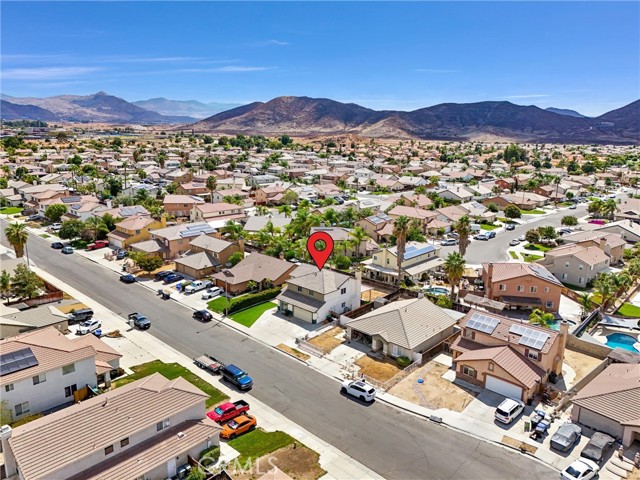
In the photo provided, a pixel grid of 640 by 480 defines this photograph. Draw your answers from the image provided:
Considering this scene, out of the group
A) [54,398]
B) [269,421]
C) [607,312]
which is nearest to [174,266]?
[54,398]

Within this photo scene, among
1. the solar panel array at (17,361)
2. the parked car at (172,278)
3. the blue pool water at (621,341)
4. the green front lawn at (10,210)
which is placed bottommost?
the blue pool water at (621,341)

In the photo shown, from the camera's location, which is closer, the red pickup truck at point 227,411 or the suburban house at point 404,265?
the red pickup truck at point 227,411

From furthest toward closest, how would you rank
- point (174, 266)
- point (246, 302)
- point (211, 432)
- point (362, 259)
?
point (362, 259) < point (174, 266) < point (246, 302) < point (211, 432)

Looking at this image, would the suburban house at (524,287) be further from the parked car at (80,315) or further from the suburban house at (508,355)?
the parked car at (80,315)

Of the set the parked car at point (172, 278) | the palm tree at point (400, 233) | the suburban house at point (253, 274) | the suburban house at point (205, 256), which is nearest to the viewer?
the palm tree at point (400, 233)

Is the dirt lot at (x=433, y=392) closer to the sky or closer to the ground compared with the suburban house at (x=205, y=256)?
closer to the ground

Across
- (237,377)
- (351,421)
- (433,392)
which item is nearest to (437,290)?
(433,392)

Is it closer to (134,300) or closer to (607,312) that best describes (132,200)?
(134,300)

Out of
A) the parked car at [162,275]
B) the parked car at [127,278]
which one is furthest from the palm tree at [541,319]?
the parked car at [127,278]
